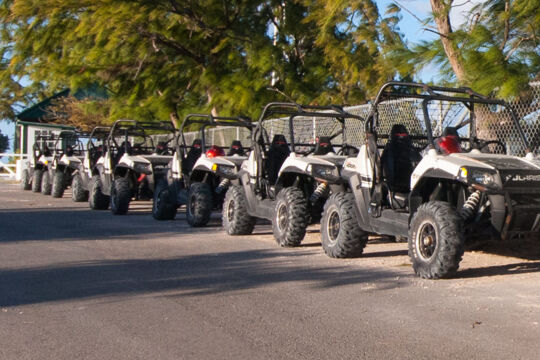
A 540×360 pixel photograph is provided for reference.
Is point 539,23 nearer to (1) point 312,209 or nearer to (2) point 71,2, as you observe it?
(1) point 312,209

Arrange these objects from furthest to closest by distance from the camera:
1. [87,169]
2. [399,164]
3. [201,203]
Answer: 1. [87,169]
2. [201,203]
3. [399,164]

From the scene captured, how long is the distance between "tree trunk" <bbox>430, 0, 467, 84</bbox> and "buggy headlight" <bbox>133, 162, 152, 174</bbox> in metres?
6.86

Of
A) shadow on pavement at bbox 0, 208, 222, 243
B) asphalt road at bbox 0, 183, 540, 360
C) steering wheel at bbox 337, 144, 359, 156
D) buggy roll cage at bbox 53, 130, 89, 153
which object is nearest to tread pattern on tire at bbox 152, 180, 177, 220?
shadow on pavement at bbox 0, 208, 222, 243

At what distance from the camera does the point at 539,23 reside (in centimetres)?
931

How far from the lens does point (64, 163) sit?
2106 centimetres

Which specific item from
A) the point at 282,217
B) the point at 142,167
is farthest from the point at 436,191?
the point at 142,167

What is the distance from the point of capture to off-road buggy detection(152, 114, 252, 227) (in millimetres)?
12789

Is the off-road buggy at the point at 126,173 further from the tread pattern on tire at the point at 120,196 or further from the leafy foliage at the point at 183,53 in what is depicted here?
the leafy foliage at the point at 183,53

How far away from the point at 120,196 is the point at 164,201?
158 centimetres

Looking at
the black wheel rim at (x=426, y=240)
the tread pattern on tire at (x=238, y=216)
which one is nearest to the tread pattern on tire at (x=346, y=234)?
Result: the black wheel rim at (x=426, y=240)

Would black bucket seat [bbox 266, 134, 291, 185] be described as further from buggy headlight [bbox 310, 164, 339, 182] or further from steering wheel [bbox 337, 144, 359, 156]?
buggy headlight [bbox 310, 164, 339, 182]

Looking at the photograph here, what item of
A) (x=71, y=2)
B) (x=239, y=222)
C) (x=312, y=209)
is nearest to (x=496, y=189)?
(x=312, y=209)

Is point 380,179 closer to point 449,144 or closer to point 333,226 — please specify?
point 449,144

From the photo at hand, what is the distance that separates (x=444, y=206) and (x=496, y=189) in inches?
21.1
